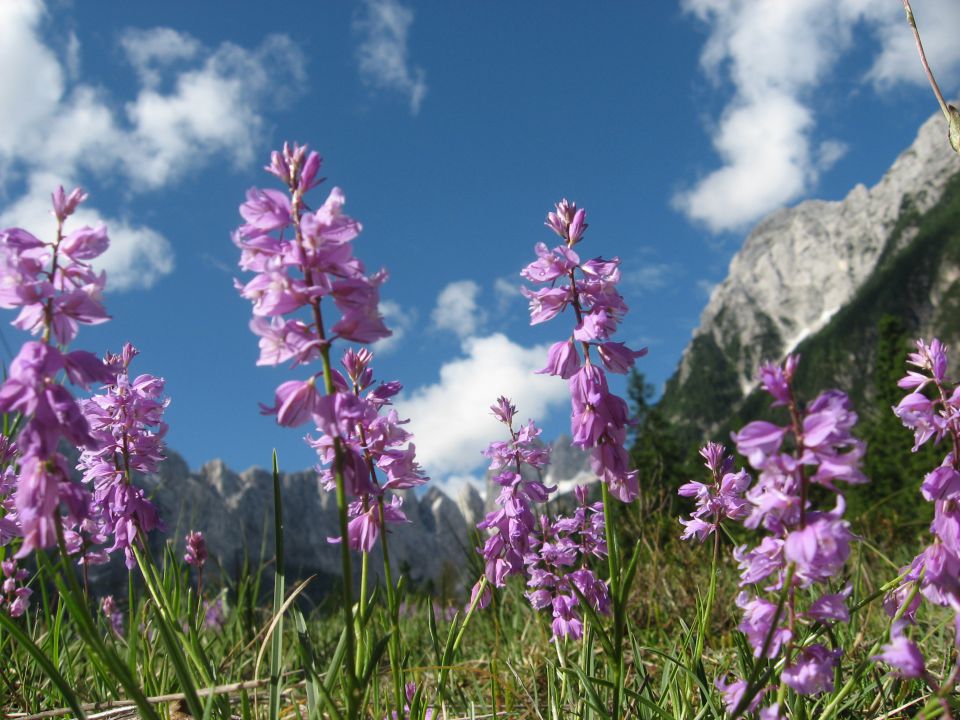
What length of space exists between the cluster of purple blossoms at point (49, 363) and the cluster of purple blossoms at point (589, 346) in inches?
52.9

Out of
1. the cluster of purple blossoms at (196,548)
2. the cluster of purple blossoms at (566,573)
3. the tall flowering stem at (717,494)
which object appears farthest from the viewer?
the cluster of purple blossoms at (196,548)

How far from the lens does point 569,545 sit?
4.09m

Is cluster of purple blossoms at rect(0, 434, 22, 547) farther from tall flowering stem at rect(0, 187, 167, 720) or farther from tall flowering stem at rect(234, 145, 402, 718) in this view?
tall flowering stem at rect(234, 145, 402, 718)

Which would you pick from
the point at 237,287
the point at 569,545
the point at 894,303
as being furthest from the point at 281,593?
the point at 894,303

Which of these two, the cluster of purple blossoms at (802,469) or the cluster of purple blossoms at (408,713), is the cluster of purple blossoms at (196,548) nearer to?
the cluster of purple blossoms at (408,713)

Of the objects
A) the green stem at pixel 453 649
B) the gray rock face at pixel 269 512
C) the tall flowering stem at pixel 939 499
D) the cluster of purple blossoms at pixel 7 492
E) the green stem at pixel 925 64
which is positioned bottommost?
the green stem at pixel 453 649

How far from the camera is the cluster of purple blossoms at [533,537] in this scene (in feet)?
11.7

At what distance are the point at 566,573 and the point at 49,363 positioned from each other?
9.05ft

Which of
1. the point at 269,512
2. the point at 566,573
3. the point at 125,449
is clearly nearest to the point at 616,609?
the point at 566,573

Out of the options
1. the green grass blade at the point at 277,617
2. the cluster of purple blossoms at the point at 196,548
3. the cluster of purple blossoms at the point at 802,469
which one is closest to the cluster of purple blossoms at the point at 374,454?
the green grass blade at the point at 277,617

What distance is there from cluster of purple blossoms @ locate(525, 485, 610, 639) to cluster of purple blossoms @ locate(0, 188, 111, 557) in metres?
2.51

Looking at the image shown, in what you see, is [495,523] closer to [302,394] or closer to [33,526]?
[302,394]

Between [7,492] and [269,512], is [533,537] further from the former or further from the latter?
[269,512]

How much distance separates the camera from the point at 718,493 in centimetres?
321
